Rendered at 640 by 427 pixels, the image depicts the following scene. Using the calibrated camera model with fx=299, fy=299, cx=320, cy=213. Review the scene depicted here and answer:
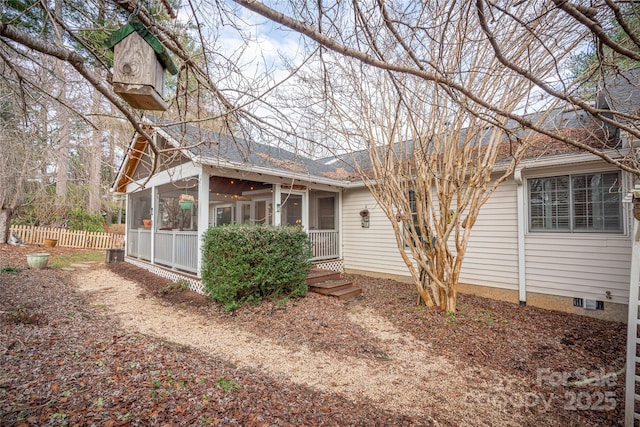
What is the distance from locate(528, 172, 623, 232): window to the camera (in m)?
5.29

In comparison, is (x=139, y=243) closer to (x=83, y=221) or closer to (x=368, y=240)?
(x=368, y=240)

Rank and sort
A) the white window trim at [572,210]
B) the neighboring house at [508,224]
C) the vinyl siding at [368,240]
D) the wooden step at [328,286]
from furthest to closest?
1. the vinyl siding at [368,240]
2. the wooden step at [328,286]
3. the neighboring house at [508,224]
4. the white window trim at [572,210]

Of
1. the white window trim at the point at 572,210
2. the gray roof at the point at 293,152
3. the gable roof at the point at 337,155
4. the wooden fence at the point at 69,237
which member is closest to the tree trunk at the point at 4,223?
the wooden fence at the point at 69,237

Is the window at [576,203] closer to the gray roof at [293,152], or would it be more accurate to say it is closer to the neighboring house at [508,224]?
the neighboring house at [508,224]

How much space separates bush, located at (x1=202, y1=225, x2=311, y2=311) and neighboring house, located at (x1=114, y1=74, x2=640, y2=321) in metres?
1.06

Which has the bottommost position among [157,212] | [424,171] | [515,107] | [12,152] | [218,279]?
[218,279]

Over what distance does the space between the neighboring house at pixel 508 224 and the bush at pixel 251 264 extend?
1061mm

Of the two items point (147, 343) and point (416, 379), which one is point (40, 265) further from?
point (416, 379)

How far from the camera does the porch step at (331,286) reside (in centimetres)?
652

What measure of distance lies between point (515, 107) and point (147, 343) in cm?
605

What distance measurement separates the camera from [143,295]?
677 centimetres

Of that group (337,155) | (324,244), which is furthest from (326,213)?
(337,155)

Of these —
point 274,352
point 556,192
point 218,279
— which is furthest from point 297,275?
point 556,192

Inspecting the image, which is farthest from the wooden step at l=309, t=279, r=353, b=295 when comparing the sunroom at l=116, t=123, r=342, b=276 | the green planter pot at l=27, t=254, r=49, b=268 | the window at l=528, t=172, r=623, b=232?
the green planter pot at l=27, t=254, r=49, b=268
